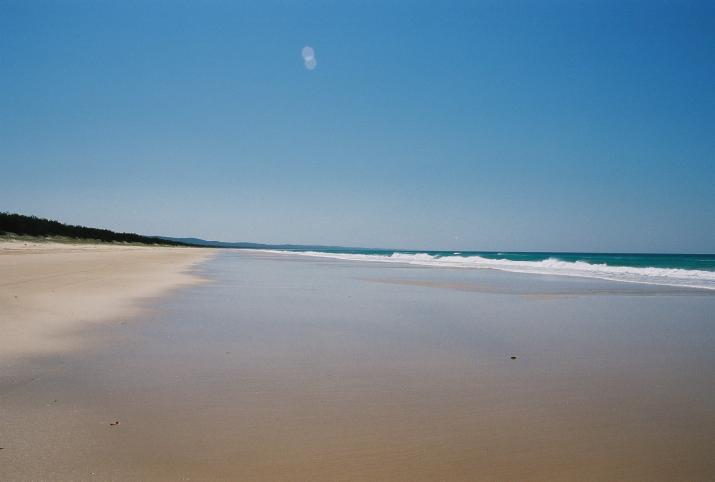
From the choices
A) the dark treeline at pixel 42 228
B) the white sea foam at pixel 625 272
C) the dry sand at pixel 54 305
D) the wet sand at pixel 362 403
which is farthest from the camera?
the dark treeline at pixel 42 228

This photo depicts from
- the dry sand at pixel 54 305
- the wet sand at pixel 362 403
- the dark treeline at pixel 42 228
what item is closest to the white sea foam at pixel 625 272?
the wet sand at pixel 362 403

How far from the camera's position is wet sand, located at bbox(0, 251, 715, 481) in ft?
8.91

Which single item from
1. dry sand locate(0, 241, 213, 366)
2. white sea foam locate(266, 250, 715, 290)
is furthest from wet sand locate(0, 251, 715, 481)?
white sea foam locate(266, 250, 715, 290)

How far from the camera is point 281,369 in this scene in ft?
15.8

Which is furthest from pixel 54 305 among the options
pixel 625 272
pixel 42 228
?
pixel 42 228

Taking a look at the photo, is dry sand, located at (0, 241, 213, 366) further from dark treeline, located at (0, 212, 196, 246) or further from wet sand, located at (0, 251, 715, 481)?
dark treeline, located at (0, 212, 196, 246)

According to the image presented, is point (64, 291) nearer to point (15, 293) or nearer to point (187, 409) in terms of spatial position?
point (15, 293)

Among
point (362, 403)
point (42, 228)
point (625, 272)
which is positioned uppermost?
point (42, 228)

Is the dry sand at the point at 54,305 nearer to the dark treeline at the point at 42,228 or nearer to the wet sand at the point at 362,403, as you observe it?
the wet sand at the point at 362,403

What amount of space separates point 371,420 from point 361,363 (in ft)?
5.54

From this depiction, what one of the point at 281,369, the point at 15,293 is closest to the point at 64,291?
the point at 15,293

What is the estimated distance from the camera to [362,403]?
12.4 feet

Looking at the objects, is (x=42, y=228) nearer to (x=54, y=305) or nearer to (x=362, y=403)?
(x=54, y=305)

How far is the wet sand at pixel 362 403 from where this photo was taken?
2.72 meters
